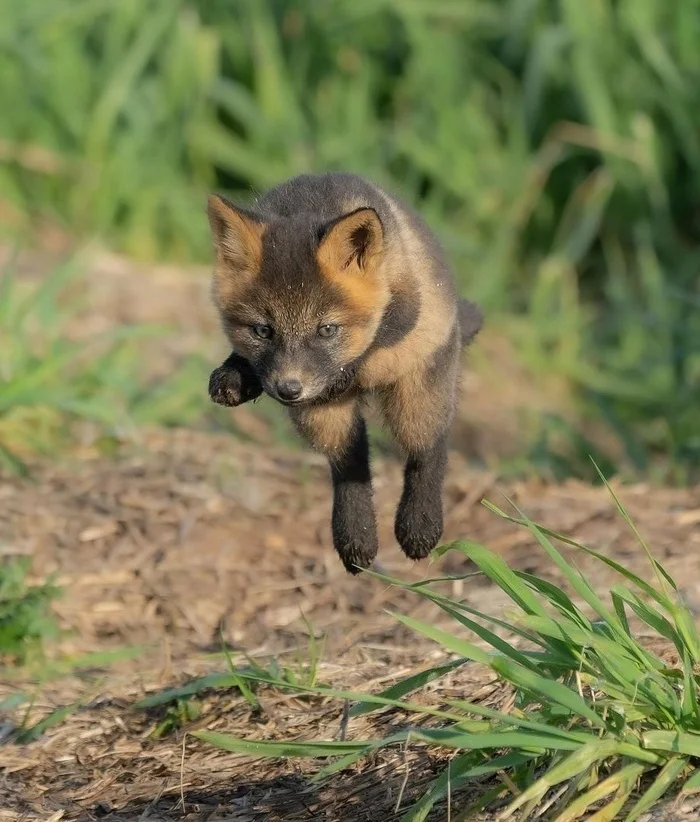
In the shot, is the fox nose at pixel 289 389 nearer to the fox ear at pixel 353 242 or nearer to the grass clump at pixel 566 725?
the fox ear at pixel 353 242

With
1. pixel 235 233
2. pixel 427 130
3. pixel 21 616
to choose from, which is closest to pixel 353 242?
pixel 235 233

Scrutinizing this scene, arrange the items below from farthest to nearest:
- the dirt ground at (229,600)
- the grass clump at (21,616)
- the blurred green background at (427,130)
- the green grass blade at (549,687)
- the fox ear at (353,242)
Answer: the blurred green background at (427,130) → the grass clump at (21,616) → the dirt ground at (229,600) → the fox ear at (353,242) → the green grass blade at (549,687)

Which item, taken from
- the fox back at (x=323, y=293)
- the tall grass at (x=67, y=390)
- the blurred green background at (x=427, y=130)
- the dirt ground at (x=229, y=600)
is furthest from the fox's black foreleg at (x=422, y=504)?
the blurred green background at (x=427, y=130)

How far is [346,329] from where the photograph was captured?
3.72m

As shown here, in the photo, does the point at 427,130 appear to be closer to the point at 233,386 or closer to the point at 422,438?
the point at 422,438

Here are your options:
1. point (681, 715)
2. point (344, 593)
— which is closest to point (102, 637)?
point (344, 593)

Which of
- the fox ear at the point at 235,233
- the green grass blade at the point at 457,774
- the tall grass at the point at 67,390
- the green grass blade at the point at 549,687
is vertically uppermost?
the fox ear at the point at 235,233

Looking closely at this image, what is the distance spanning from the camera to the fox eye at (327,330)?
372cm

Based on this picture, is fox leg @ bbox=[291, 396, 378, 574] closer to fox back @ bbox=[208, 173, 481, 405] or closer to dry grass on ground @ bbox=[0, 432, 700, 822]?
fox back @ bbox=[208, 173, 481, 405]

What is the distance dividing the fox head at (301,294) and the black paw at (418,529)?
1.49ft

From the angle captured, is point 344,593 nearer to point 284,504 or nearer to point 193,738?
point 284,504

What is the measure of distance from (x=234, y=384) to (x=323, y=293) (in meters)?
0.36

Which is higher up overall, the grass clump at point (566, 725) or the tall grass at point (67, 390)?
the grass clump at point (566, 725)

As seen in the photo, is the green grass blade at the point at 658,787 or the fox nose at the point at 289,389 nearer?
the green grass blade at the point at 658,787
